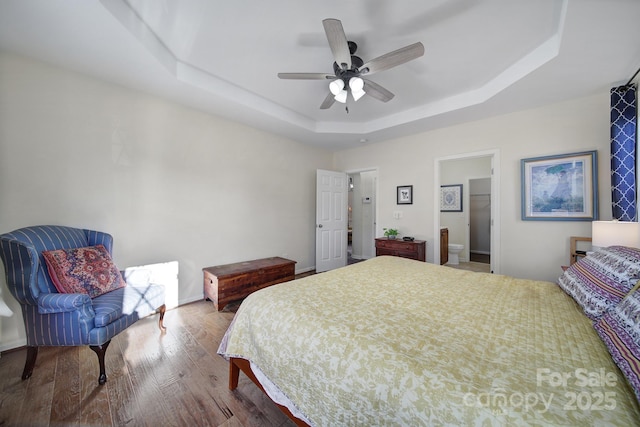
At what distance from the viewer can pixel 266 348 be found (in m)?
1.28

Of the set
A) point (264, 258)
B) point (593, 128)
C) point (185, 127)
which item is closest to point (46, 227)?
point (185, 127)

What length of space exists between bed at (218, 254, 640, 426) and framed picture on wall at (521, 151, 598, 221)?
63.4 inches

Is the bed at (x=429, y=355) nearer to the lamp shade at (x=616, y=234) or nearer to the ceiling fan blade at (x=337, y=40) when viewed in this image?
the lamp shade at (x=616, y=234)

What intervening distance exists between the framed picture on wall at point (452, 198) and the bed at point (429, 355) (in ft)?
14.0

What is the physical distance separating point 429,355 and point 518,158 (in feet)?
10.7

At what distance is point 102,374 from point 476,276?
293 centimetres

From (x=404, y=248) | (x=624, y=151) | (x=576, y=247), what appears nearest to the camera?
(x=624, y=151)

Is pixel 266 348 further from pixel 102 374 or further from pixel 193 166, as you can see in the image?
pixel 193 166

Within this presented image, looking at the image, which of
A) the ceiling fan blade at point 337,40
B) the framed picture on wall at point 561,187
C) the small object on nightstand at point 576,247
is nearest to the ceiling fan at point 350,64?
the ceiling fan blade at point 337,40

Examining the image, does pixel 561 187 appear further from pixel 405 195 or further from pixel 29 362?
pixel 29 362

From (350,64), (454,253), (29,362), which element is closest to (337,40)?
(350,64)

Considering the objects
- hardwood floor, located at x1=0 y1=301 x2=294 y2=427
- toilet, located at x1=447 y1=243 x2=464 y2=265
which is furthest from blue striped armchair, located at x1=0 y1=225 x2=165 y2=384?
toilet, located at x1=447 y1=243 x2=464 y2=265

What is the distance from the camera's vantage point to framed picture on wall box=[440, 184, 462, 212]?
5.59 metres

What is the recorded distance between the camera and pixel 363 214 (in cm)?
579
